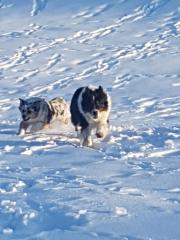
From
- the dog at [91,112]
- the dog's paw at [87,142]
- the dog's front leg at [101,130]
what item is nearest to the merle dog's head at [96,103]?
the dog at [91,112]

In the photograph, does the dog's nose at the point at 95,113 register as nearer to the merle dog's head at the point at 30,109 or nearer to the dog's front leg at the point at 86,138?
the dog's front leg at the point at 86,138

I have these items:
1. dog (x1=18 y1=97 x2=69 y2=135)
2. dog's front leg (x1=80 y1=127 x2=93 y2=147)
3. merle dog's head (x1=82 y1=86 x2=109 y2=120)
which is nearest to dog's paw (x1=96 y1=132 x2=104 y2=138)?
dog's front leg (x1=80 y1=127 x2=93 y2=147)

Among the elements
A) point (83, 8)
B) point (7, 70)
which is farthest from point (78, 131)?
point (83, 8)

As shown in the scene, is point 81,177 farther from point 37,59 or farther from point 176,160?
point 37,59

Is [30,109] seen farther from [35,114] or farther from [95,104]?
[95,104]

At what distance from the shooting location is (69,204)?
7008 mm

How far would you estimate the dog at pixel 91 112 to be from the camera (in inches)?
424

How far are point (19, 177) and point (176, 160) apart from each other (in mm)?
2172

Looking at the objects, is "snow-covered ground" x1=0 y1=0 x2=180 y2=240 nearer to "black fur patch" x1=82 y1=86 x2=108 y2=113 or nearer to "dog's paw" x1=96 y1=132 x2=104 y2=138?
"dog's paw" x1=96 y1=132 x2=104 y2=138

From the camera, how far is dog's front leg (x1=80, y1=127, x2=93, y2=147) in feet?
35.1

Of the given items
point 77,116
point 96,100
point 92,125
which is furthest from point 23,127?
point 96,100

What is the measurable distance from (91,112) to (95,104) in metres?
0.14

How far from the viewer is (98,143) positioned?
1084 cm

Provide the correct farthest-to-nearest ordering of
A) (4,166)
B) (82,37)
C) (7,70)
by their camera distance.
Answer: (82,37)
(7,70)
(4,166)
